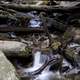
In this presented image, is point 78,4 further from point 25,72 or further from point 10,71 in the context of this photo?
point 10,71

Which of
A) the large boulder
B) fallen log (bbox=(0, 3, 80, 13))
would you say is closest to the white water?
the large boulder

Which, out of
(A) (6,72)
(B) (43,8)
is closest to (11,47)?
(A) (6,72)

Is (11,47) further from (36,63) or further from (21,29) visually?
(21,29)

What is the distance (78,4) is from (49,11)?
59cm

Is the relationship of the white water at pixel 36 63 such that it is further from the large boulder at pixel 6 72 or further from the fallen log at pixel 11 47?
the large boulder at pixel 6 72

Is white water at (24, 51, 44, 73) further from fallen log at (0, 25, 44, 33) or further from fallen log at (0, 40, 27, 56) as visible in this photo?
fallen log at (0, 25, 44, 33)

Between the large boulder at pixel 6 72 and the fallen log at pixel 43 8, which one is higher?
the large boulder at pixel 6 72

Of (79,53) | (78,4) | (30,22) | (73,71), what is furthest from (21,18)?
(73,71)

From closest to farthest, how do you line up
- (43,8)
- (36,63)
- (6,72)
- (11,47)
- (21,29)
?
(6,72) < (11,47) < (36,63) < (21,29) < (43,8)

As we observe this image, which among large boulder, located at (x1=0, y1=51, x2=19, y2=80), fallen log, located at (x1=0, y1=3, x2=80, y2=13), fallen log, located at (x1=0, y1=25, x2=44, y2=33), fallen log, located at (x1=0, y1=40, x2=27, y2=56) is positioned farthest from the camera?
fallen log, located at (x1=0, y1=3, x2=80, y2=13)

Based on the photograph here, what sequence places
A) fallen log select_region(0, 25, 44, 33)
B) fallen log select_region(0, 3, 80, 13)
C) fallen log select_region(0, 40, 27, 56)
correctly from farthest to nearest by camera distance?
1. fallen log select_region(0, 3, 80, 13)
2. fallen log select_region(0, 25, 44, 33)
3. fallen log select_region(0, 40, 27, 56)

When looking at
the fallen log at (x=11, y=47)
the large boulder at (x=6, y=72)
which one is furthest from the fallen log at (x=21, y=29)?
the large boulder at (x=6, y=72)

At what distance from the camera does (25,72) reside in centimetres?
361

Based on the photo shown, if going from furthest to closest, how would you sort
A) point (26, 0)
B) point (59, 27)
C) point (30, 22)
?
point (26, 0)
point (30, 22)
point (59, 27)
